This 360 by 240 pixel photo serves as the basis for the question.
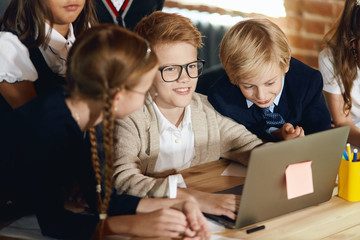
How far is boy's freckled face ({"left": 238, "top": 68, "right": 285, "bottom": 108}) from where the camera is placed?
1.56 m

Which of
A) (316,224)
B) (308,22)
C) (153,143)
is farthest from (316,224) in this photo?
(308,22)

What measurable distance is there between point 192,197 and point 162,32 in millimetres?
536

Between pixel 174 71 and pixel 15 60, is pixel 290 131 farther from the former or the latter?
pixel 15 60

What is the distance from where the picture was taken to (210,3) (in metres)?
3.05

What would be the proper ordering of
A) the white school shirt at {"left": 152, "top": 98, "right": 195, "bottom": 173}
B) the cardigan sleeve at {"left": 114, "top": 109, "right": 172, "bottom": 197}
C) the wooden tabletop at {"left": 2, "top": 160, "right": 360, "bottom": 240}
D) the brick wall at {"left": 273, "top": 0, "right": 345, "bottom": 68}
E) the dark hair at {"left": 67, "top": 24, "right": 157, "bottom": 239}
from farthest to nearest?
the brick wall at {"left": 273, "top": 0, "right": 345, "bottom": 68} → the white school shirt at {"left": 152, "top": 98, "right": 195, "bottom": 173} → the cardigan sleeve at {"left": 114, "top": 109, "right": 172, "bottom": 197} → the wooden tabletop at {"left": 2, "top": 160, "right": 360, "bottom": 240} → the dark hair at {"left": 67, "top": 24, "right": 157, "bottom": 239}

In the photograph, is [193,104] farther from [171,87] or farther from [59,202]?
[59,202]

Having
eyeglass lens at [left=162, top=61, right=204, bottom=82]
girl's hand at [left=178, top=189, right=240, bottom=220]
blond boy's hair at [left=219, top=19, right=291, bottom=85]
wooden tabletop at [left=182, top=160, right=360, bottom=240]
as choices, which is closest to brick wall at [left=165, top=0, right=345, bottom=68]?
blond boy's hair at [left=219, top=19, right=291, bottom=85]

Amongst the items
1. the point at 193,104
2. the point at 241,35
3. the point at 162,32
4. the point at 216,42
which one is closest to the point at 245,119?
the point at 193,104

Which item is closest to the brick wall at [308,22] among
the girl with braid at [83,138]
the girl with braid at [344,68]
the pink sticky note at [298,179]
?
the girl with braid at [344,68]

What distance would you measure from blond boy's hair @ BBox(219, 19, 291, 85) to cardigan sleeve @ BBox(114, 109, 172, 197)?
0.37m

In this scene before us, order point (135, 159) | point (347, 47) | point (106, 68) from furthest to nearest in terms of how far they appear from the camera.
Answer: point (347, 47) → point (135, 159) → point (106, 68)

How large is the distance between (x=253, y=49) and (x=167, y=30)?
0.30 metres

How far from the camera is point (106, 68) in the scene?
3.48ft

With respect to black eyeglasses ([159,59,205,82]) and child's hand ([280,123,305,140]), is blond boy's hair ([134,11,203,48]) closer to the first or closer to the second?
black eyeglasses ([159,59,205,82])
